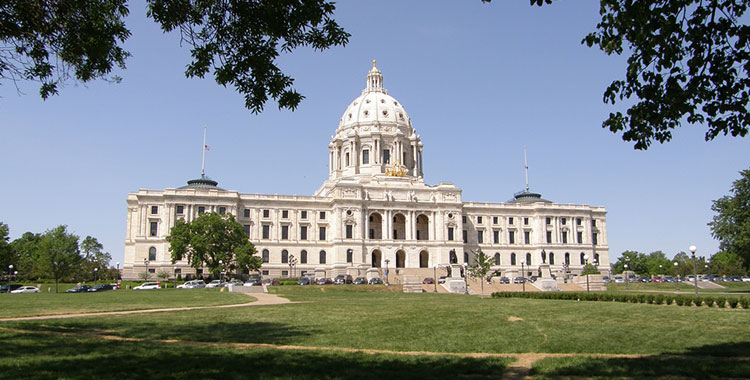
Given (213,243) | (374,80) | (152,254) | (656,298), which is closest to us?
(656,298)

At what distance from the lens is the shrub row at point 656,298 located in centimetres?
3428

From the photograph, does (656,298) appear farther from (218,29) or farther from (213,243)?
(213,243)

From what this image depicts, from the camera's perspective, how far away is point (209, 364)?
14.4 m

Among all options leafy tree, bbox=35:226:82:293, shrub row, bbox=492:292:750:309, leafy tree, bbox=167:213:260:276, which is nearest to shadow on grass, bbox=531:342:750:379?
shrub row, bbox=492:292:750:309

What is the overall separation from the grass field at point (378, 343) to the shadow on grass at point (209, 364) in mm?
27

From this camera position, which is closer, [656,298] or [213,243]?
[656,298]

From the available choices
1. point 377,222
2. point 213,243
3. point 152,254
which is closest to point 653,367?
point 213,243

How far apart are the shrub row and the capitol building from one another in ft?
145

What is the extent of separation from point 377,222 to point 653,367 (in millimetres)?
95114

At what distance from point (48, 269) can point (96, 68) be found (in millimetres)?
80880

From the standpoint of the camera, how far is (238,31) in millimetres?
14336

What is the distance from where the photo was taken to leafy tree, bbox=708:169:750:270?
57250mm

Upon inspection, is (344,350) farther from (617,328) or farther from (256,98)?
(617,328)

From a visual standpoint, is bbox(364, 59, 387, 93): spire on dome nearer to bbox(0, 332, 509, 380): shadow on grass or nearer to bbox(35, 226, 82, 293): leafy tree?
bbox(35, 226, 82, 293): leafy tree
